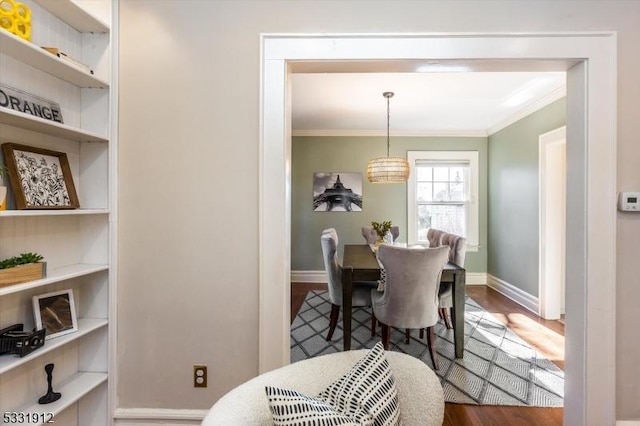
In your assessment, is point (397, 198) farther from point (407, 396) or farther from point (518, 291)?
point (407, 396)

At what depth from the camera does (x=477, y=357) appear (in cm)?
246

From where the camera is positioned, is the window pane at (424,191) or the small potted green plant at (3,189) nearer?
the small potted green plant at (3,189)

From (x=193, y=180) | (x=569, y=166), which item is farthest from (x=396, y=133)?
(x=193, y=180)

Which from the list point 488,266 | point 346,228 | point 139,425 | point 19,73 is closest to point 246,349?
point 139,425

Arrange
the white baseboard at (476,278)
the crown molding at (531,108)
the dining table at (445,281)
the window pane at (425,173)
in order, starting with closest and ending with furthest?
1. the dining table at (445,281)
2. the crown molding at (531,108)
3. the white baseboard at (476,278)
4. the window pane at (425,173)

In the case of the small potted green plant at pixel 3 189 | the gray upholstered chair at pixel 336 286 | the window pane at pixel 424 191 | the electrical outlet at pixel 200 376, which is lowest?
the electrical outlet at pixel 200 376

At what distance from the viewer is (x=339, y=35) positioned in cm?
151

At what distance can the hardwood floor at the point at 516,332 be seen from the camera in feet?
5.87

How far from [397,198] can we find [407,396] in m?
4.06

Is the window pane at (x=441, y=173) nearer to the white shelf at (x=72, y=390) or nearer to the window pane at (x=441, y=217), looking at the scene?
the window pane at (x=441, y=217)

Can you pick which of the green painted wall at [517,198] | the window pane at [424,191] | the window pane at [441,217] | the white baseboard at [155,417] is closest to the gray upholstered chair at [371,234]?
the window pane at [441,217]

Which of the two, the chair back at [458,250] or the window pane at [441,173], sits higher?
the window pane at [441,173]

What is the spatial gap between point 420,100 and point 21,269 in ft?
11.9

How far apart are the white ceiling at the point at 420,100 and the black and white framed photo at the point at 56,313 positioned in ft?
6.84
